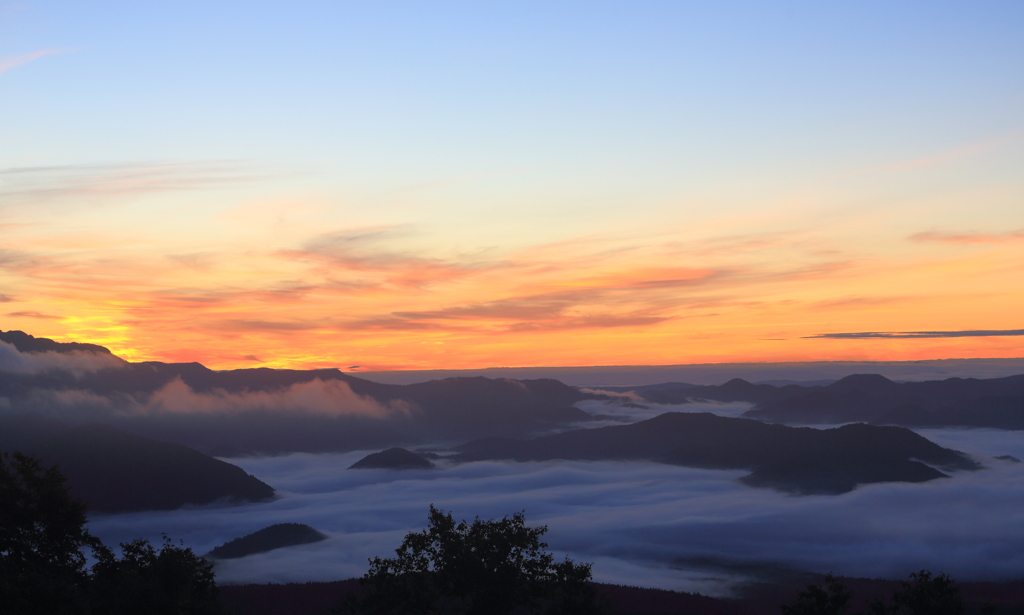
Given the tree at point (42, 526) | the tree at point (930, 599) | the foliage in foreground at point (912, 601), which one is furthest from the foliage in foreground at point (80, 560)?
the tree at point (930, 599)

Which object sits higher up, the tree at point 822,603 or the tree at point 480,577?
the tree at point 480,577

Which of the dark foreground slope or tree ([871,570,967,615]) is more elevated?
tree ([871,570,967,615])

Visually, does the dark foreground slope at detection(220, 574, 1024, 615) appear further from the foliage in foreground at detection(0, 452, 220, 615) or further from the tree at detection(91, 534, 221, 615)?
the foliage in foreground at detection(0, 452, 220, 615)

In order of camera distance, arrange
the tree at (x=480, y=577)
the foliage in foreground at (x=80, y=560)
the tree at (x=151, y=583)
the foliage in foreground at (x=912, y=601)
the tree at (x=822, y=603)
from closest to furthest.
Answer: the tree at (x=151, y=583) → the foliage in foreground at (x=80, y=560) → the foliage in foreground at (x=912, y=601) → the tree at (x=822, y=603) → the tree at (x=480, y=577)

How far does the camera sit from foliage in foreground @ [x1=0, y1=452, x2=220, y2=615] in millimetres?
42062

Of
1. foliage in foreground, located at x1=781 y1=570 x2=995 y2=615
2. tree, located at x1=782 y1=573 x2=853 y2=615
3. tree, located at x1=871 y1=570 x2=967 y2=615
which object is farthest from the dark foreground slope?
tree, located at x1=871 y1=570 x2=967 y2=615

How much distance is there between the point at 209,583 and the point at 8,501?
13.5m

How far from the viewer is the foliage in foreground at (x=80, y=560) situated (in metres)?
42.1

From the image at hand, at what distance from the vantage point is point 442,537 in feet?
164

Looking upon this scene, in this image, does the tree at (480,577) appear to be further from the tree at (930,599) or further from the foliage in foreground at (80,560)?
the tree at (930,599)

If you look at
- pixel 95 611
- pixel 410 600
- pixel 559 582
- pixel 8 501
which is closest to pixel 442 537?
pixel 410 600

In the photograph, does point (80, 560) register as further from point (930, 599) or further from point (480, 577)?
point (930, 599)

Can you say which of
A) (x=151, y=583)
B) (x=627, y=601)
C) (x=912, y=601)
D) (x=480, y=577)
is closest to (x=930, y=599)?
(x=912, y=601)

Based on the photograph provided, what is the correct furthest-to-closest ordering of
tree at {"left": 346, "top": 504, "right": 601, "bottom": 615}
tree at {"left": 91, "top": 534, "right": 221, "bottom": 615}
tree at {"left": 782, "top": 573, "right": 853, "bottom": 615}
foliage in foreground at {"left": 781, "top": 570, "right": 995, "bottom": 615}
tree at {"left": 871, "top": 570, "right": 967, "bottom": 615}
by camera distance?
tree at {"left": 346, "top": 504, "right": 601, "bottom": 615}
tree at {"left": 782, "top": 573, "right": 853, "bottom": 615}
foliage in foreground at {"left": 781, "top": 570, "right": 995, "bottom": 615}
tree at {"left": 871, "top": 570, "right": 967, "bottom": 615}
tree at {"left": 91, "top": 534, "right": 221, "bottom": 615}
